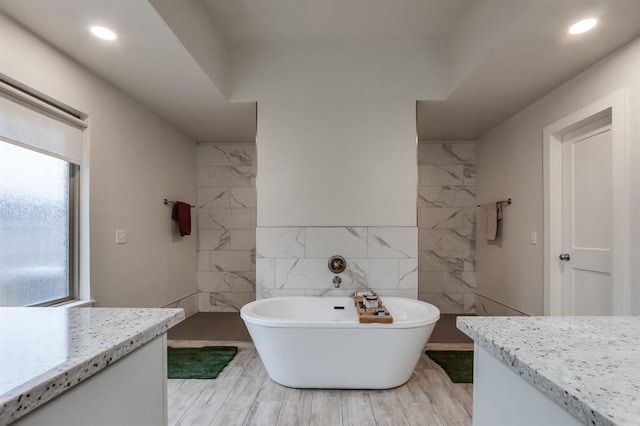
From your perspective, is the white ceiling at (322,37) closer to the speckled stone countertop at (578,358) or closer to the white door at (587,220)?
the white door at (587,220)

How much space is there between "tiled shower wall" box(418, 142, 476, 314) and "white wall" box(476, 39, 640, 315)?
0.16 meters

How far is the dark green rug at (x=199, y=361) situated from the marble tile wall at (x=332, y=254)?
0.58m

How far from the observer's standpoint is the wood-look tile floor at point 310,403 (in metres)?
2.09


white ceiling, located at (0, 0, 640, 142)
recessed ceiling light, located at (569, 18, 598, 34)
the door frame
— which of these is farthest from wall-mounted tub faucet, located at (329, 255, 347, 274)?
recessed ceiling light, located at (569, 18, 598, 34)

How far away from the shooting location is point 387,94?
11.0 ft

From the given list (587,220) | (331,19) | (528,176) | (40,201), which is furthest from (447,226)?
(40,201)

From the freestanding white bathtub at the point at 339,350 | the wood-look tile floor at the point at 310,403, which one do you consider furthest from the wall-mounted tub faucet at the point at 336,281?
the wood-look tile floor at the point at 310,403

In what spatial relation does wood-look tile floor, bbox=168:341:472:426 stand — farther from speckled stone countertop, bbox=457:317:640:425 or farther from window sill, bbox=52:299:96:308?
speckled stone countertop, bbox=457:317:640:425

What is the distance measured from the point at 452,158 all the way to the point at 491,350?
427 cm

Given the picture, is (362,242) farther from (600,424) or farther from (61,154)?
(600,424)

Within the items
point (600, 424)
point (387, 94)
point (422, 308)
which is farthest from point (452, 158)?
point (600, 424)

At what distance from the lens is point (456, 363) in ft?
9.58

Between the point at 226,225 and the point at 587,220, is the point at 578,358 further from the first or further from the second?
the point at 226,225

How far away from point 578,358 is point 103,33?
2.78 meters
